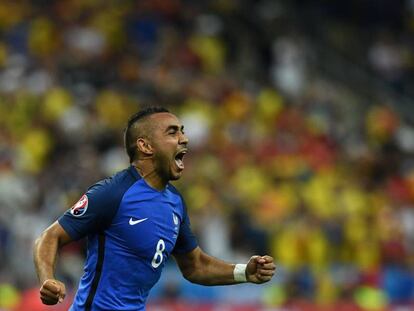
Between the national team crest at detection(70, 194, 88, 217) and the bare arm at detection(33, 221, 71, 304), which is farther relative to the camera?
the national team crest at detection(70, 194, 88, 217)

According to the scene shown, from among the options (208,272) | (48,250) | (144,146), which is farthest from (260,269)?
(48,250)

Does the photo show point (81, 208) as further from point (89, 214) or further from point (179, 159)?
point (179, 159)

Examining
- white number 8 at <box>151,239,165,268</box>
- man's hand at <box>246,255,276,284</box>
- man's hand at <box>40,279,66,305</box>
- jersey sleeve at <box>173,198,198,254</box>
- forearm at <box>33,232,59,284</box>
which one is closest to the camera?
man's hand at <box>40,279,66,305</box>

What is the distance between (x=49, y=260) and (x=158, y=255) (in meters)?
0.63

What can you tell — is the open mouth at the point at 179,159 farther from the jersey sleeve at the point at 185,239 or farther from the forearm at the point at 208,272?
the forearm at the point at 208,272

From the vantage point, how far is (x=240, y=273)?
625 centimetres

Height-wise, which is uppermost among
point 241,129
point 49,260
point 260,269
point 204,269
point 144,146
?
point 241,129

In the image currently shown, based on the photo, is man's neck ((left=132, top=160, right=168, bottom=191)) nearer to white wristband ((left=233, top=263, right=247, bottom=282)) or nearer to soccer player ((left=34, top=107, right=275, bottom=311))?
soccer player ((left=34, top=107, right=275, bottom=311))

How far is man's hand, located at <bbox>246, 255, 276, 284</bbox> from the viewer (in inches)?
236

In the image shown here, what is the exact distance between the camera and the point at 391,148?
15.2 m

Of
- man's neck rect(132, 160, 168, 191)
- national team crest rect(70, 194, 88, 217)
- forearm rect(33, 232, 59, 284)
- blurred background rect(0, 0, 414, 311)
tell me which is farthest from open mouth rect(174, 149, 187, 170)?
blurred background rect(0, 0, 414, 311)

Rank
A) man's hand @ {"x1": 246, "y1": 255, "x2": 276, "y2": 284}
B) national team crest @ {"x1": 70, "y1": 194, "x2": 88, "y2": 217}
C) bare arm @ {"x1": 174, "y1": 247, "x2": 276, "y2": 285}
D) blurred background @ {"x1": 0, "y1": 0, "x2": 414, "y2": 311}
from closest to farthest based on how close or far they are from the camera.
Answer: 1. national team crest @ {"x1": 70, "y1": 194, "x2": 88, "y2": 217}
2. man's hand @ {"x1": 246, "y1": 255, "x2": 276, "y2": 284}
3. bare arm @ {"x1": 174, "y1": 247, "x2": 276, "y2": 285}
4. blurred background @ {"x1": 0, "y1": 0, "x2": 414, "y2": 311}

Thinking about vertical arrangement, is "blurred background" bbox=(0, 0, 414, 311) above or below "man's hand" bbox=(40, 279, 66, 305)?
above

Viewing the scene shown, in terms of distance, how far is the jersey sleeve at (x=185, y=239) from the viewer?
6184 millimetres
